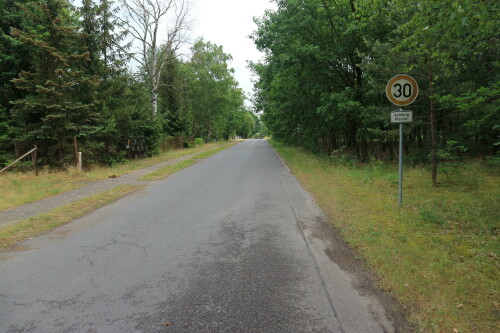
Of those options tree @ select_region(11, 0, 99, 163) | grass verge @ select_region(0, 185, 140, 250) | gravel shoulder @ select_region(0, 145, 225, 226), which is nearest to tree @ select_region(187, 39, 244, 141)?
tree @ select_region(11, 0, 99, 163)

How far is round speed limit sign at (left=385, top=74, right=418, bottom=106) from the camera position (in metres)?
6.87

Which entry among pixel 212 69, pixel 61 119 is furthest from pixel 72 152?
pixel 212 69

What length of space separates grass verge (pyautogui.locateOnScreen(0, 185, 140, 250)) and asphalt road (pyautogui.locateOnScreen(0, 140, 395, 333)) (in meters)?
0.33

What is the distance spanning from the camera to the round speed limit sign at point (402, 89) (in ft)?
22.5

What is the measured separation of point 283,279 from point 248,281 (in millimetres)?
446

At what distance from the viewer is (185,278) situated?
3902 millimetres

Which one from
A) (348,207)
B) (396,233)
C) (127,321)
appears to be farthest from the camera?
(348,207)

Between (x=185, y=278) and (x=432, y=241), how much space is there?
394cm

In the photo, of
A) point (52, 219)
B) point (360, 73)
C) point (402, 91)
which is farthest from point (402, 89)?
point (360, 73)

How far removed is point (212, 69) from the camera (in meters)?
48.0

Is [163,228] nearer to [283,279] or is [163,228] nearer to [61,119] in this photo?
[283,279]

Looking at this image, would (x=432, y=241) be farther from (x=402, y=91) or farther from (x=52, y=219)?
(x=52, y=219)

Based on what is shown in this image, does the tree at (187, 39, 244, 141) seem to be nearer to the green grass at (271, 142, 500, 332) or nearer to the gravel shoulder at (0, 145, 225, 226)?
the gravel shoulder at (0, 145, 225, 226)

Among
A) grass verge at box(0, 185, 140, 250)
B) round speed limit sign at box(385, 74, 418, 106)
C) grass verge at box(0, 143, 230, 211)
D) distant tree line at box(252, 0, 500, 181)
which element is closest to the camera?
grass verge at box(0, 185, 140, 250)
